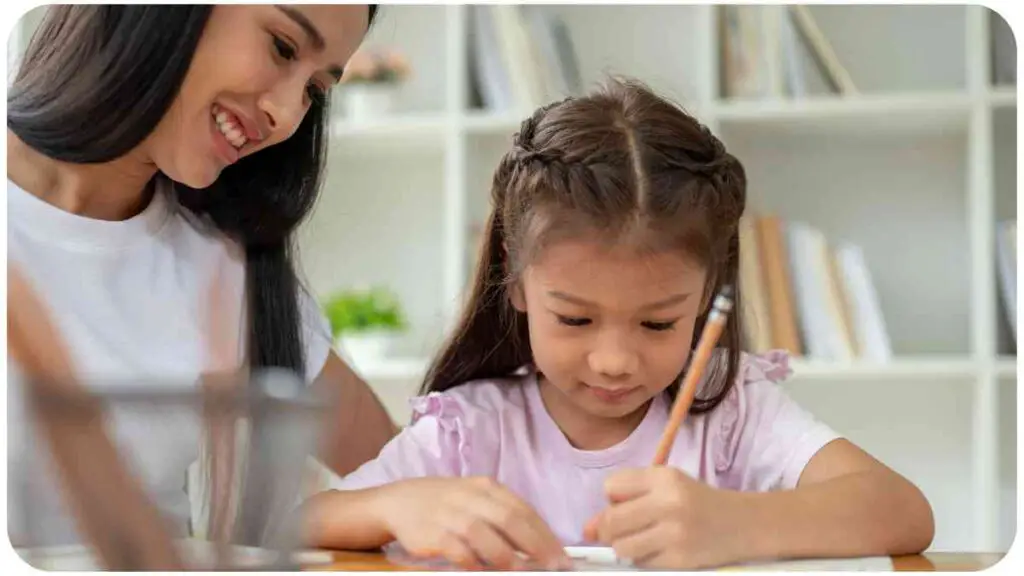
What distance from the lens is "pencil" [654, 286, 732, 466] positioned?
0.52 meters

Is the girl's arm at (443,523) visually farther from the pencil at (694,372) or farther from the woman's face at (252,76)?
the woman's face at (252,76)

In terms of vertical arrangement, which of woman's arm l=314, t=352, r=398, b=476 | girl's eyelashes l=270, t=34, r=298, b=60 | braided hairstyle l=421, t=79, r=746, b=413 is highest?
girl's eyelashes l=270, t=34, r=298, b=60

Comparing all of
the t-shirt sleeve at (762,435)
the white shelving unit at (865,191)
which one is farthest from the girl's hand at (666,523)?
the white shelving unit at (865,191)

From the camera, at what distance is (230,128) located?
557mm

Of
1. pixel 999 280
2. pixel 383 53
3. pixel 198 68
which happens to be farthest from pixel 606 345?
pixel 383 53

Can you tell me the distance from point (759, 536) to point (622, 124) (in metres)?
0.20

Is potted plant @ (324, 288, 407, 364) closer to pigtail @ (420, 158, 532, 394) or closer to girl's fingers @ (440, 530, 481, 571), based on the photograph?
pigtail @ (420, 158, 532, 394)

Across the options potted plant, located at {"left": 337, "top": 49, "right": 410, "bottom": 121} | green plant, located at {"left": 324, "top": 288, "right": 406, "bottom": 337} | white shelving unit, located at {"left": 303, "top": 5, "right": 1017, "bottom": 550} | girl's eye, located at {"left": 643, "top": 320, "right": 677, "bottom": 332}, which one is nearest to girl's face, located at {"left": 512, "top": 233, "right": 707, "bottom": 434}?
girl's eye, located at {"left": 643, "top": 320, "right": 677, "bottom": 332}

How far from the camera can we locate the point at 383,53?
1.34 m

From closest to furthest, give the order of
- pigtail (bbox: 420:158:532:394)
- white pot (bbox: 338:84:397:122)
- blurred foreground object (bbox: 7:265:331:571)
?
1. blurred foreground object (bbox: 7:265:331:571)
2. pigtail (bbox: 420:158:532:394)
3. white pot (bbox: 338:84:397:122)

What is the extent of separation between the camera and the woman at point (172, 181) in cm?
52

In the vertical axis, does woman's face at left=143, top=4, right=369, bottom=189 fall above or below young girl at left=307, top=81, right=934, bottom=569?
above

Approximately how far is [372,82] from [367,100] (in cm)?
4

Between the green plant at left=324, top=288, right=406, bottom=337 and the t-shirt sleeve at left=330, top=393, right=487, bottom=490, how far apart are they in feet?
2.01
